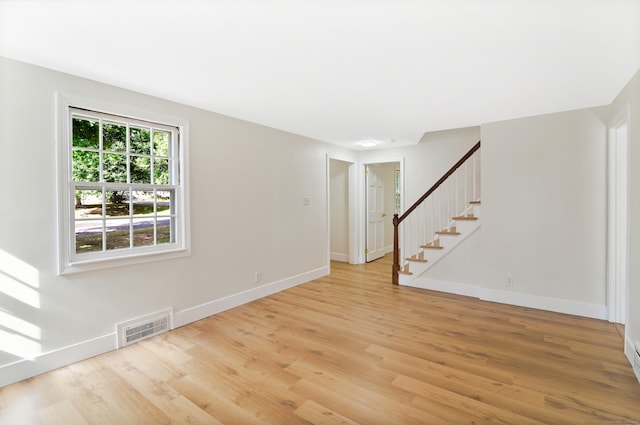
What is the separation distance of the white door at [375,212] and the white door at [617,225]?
3821mm

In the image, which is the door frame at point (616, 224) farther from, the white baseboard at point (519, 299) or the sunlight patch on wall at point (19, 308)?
the sunlight patch on wall at point (19, 308)

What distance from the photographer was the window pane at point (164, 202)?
317 centimetres

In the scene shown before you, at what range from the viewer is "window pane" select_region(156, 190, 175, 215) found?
3172 mm

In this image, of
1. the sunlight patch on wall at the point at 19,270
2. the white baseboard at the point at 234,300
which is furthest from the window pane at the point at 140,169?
the white baseboard at the point at 234,300

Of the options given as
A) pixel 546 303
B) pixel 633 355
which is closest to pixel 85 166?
pixel 633 355

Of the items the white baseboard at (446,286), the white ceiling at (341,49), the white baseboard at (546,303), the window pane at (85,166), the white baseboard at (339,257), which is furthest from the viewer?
the white baseboard at (339,257)

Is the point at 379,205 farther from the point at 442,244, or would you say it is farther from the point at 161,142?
the point at 161,142

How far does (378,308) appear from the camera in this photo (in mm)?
3787

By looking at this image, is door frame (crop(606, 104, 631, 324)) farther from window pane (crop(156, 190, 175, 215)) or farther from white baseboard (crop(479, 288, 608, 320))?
window pane (crop(156, 190, 175, 215))

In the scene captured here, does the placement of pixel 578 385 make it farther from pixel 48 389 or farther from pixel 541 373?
pixel 48 389

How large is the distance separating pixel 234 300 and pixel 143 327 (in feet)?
3.64

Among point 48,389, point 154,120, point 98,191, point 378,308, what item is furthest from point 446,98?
point 48,389

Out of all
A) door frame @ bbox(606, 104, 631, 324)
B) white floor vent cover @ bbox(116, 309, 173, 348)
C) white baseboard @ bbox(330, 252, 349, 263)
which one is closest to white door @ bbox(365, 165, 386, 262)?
white baseboard @ bbox(330, 252, 349, 263)

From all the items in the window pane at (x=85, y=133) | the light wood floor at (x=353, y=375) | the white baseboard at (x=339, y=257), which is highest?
the window pane at (x=85, y=133)
